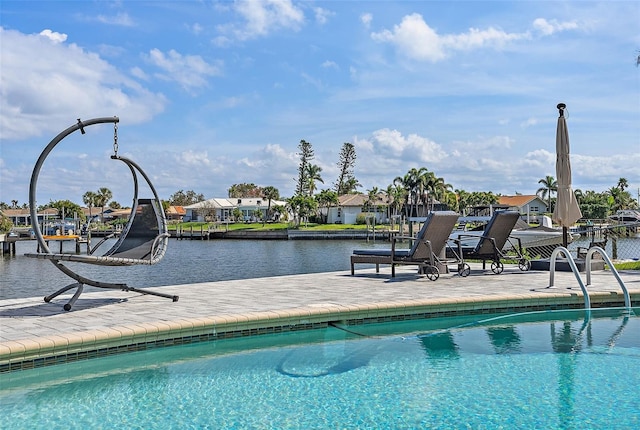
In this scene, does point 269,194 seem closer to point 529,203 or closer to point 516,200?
point 516,200

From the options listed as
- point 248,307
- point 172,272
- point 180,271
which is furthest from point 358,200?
point 248,307

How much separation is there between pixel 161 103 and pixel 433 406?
1846 centimetres

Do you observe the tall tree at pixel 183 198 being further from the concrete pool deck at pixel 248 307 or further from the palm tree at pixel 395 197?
the concrete pool deck at pixel 248 307

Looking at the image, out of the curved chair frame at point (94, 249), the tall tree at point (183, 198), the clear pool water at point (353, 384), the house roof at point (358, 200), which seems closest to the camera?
the clear pool water at point (353, 384)

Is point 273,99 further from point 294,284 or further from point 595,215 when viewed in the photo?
point 595,215

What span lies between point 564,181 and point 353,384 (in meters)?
8.47

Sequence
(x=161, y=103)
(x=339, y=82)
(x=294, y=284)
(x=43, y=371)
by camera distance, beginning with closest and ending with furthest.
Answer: (x=43, y=371) → (x=294, y=284) → (x=339, y=82) → (x=161, y=103)

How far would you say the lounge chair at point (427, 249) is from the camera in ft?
32.7

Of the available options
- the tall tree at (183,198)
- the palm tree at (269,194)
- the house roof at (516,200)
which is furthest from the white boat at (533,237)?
the tall tree at (183,198)

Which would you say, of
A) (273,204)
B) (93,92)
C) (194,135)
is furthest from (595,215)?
(93,92)

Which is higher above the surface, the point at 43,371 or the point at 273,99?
the point at 273,99

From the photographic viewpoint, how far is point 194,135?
30.5 meters

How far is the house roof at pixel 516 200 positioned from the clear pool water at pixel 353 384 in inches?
3430

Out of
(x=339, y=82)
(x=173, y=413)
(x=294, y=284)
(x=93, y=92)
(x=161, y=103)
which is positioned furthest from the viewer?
(x=161, y=103)
